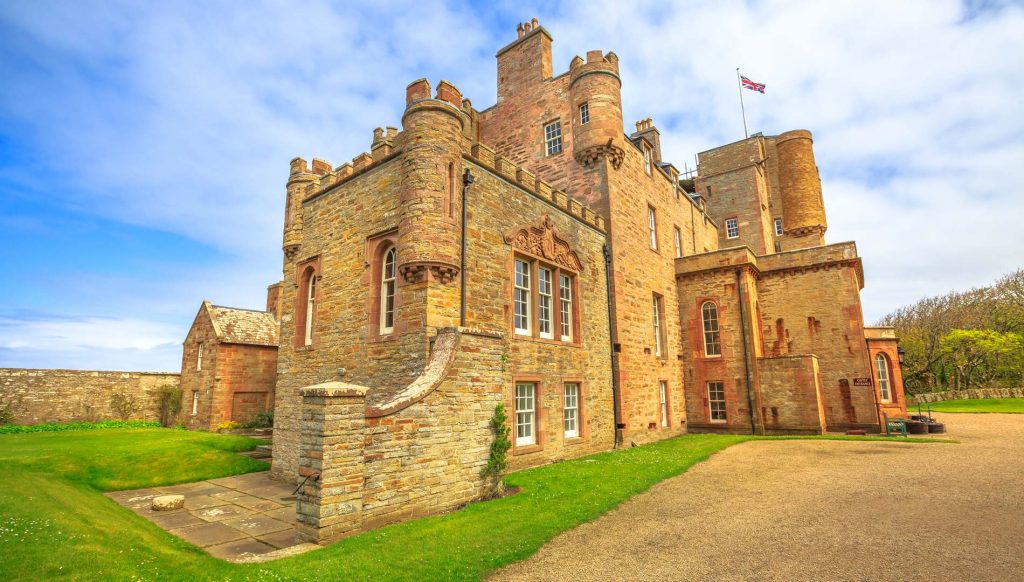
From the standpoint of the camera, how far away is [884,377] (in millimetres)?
22578

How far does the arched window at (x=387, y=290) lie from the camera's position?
12.2m

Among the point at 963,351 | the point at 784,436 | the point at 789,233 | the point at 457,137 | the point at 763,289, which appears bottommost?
the point at 784,436

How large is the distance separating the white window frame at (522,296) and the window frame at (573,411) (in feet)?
7.84

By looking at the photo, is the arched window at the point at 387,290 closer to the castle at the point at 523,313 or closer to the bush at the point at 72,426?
the castle at the point at 523,313

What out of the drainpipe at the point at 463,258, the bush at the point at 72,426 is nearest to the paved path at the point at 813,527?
the drainpipe at the point at 463,258

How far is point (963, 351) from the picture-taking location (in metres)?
40.7

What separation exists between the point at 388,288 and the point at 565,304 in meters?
6.00

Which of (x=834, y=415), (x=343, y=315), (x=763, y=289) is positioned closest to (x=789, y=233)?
(x=763, y=289)

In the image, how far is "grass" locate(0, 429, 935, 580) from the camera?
18.8 feet

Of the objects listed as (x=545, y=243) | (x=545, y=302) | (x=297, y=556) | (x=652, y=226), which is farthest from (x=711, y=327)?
(x=297, y=556)

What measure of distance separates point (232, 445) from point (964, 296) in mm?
61106

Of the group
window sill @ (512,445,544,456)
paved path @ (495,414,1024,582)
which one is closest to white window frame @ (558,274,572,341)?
window sill @ (512,445,544,456)

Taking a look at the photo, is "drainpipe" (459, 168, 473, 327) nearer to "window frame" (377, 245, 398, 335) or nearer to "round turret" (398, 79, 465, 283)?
"round turret" (398, 79, 465, 283)

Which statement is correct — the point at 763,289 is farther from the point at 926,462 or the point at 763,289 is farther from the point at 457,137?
the point at 457,137
